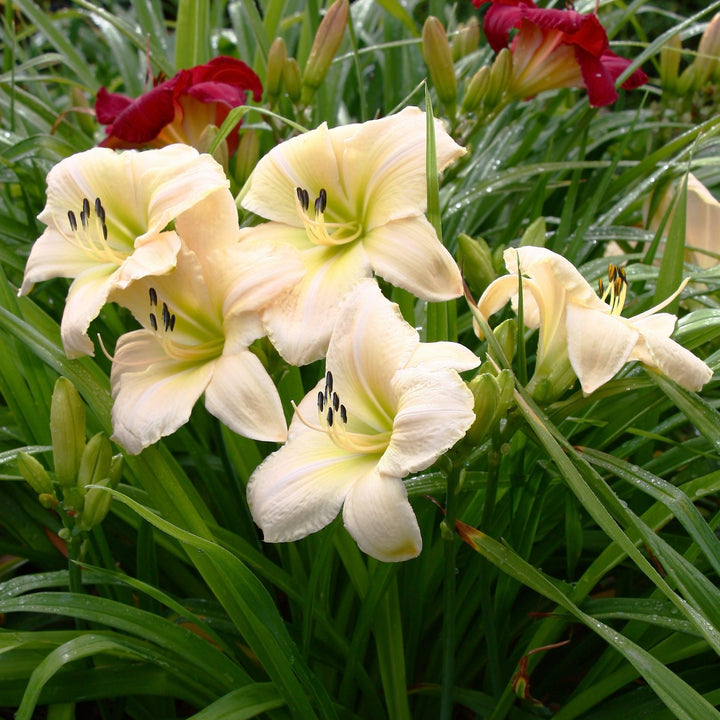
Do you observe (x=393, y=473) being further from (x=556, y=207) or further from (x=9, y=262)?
(x=556, y=207)

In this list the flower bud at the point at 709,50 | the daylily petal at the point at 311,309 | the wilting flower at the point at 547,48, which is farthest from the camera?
the flower bud at the point at 709,50

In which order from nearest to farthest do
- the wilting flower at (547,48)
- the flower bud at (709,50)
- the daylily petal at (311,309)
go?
the daylily petal at (311,309), the wilting flower at (547,48), the flower bud at (709,50)

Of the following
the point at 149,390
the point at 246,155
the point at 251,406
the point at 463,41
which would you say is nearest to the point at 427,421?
the point at 251,406

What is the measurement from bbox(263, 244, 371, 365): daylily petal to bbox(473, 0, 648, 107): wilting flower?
0.62 meters

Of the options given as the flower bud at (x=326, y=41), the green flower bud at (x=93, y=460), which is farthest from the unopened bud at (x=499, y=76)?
the green flower bud at (x=93, y=460)

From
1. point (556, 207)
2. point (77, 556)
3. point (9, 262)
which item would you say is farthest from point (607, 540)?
point (9, 262)

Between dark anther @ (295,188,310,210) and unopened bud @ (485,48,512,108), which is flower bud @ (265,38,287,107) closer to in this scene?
unopened bud @ (485,48,512,108)

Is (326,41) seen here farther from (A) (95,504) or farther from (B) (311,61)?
(A) (95,504)

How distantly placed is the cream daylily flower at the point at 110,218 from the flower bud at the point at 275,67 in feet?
1.30

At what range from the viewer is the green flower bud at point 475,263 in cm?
89

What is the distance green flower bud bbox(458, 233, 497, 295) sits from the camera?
34.9 inches

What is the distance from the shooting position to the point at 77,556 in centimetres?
79

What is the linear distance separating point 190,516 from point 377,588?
205 mm

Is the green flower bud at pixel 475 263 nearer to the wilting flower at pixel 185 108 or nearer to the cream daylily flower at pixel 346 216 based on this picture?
the cream daylily flower at pixel 346 216
